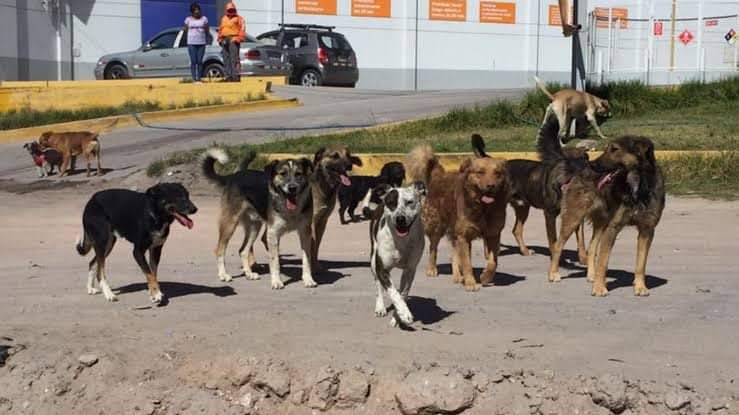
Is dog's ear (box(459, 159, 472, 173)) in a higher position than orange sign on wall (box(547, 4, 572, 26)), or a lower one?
lower

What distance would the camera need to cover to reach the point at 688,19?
2697 centimetres

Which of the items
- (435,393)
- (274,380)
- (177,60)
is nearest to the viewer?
(435,393)

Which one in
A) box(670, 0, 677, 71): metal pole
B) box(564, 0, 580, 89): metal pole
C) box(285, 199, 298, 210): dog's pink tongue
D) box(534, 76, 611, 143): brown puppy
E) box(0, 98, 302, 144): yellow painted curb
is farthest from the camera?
box(670, 0, 677, 71): metal pole

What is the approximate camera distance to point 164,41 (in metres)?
29.1

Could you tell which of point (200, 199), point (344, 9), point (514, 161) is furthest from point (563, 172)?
point (344, 9)

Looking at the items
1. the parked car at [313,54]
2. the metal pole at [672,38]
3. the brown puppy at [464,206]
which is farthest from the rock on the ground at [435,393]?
the parked car at [313,54]

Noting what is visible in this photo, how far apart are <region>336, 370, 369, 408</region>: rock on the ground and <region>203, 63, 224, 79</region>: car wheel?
2228cm

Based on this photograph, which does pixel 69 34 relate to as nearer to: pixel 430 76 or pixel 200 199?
pixel 430 76

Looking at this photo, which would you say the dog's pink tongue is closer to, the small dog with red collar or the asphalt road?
the asphalt road

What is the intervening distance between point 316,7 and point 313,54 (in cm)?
891

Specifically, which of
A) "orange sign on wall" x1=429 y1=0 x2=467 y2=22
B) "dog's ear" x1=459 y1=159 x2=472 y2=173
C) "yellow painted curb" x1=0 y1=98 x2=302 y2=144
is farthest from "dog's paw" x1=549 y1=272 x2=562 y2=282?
"orange sign on wall" x1=429 y1=0 x2=467 y2=22

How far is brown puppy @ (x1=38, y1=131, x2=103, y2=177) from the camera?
629 inches

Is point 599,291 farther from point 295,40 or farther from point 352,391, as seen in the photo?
point 295,40

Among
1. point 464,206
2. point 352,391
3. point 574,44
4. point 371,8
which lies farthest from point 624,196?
point 371,8
